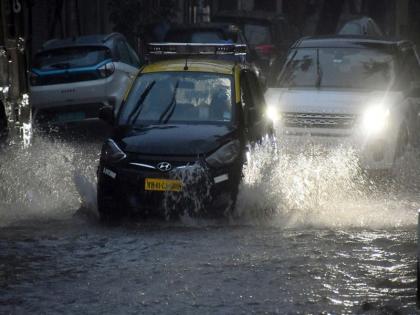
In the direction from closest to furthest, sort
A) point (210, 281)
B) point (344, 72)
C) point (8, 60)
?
point (210, 281) → point (8, 60) → point (344, 72)

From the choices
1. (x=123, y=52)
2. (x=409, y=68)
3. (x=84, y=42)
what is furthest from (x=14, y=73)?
(x=123, y=52)

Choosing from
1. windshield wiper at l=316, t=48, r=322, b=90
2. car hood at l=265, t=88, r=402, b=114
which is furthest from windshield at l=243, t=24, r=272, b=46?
car hood at l=265, t=88, r=402, b=114

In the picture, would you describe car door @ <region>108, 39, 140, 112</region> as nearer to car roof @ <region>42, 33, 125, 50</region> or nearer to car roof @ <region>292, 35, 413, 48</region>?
car roof @ <region>42, 33, 125, 50</region>

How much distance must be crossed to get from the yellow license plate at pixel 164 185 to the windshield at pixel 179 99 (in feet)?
4.21

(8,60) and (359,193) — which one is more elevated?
Result: (8,60)

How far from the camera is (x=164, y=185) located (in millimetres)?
12008

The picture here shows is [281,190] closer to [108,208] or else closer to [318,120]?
[108,208]

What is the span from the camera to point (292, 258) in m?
10.3

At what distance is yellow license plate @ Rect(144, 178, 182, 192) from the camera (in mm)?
12000

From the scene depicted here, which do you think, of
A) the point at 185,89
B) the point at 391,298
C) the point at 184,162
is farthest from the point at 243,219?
the point at 391,298

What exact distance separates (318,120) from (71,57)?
260 inches

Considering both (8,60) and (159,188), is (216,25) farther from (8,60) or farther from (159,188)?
(159,188)

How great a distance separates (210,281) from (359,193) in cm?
592

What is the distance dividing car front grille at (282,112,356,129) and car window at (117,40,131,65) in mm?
6272
